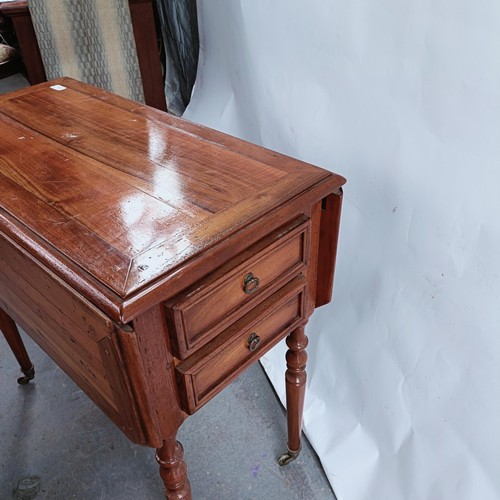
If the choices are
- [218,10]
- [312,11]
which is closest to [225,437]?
[312,11]

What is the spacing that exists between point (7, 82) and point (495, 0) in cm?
175

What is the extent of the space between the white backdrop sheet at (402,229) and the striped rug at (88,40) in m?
0.49

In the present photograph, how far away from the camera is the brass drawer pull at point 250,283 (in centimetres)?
71

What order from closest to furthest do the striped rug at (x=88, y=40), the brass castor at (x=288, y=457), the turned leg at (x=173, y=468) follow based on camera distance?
1. the turned leg at (x=173, y=468)
2. the brass castor at (x=288, y=457)
3. the striped rug at (x=88, y=40)

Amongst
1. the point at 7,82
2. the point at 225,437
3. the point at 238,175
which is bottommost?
the point at 225,437

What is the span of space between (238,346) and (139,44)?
4.07ft

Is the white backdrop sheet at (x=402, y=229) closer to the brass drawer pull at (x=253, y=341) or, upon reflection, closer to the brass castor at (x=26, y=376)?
the brass drawer pull at (x=253, y=341)

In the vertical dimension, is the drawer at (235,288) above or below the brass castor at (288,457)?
above

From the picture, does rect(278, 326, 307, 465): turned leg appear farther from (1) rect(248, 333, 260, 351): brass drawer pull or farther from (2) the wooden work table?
(1) rect(248, 333, 260, 351): brass drawer pull

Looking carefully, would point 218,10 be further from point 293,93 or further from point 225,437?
point 225,437

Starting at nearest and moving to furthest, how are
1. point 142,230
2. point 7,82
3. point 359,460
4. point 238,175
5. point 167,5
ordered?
point 142,230 → point 238,175 → point 359,460 → point 167,5 → point 7,82

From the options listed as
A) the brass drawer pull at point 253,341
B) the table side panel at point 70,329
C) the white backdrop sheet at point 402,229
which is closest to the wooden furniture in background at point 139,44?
the white backdrop sheet at point 402,229

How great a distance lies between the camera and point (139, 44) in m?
1.69

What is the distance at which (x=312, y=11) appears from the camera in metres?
1.09
